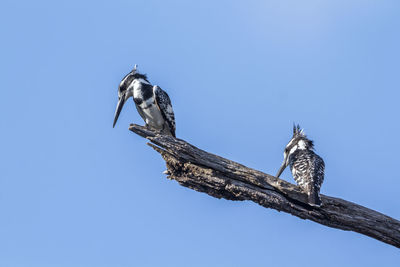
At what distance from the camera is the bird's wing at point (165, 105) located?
9891 mm

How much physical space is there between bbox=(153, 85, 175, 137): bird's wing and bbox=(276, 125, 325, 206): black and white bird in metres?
2.43

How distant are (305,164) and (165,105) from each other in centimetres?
293

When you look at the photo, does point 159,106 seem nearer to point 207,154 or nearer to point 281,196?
point 207,154

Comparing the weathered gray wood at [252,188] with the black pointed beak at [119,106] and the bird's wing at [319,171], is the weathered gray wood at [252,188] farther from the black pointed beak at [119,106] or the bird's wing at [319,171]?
the black pointed beak at [119,106]

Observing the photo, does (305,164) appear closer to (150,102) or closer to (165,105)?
(165,105)

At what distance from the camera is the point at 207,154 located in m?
7.31

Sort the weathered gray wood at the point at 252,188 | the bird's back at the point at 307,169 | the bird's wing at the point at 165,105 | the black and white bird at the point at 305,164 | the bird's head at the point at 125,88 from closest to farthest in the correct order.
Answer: the weathered gray wood at the point at 252,188 → the black and white bird at the point at 305,164 → the bird's back at the point at 307,169 → the bird's wing at the point at 165,105 → the bird's head at the point at 125,88

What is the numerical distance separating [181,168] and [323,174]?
2.85 m

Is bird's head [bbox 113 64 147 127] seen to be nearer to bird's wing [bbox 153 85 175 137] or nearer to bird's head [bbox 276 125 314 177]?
bird's wing [bbox 153 85 175 137]

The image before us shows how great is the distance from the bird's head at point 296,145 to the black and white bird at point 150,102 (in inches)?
93.9

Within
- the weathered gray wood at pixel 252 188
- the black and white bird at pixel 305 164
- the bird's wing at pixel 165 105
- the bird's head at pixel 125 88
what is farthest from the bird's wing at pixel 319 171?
the bird's head at pixel 125 88

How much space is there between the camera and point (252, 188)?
721cm

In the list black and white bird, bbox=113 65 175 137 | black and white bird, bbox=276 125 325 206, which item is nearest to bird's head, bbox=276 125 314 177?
black and white bird, bbox=276 125 325 206

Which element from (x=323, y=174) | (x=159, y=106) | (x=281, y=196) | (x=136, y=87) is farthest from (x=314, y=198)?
(x=136, y=87)
